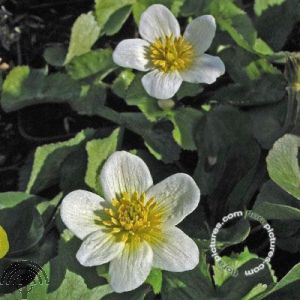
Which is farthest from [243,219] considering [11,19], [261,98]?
[11,19]

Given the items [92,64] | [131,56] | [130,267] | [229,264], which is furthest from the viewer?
[92,64]

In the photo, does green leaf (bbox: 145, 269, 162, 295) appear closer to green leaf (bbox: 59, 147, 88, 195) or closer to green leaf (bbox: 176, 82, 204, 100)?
green leaf (bbox: 59, 147, 88, 195)

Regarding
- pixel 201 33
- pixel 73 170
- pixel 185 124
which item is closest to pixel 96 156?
pixel 73 170

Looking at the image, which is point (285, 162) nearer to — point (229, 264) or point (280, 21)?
point (229, 264)

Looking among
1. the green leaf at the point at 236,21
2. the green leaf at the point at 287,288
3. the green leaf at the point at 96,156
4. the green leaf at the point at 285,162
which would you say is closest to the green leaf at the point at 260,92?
the green leaf at the point at 236,21

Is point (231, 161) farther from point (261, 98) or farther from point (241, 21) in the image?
point (241, 21)

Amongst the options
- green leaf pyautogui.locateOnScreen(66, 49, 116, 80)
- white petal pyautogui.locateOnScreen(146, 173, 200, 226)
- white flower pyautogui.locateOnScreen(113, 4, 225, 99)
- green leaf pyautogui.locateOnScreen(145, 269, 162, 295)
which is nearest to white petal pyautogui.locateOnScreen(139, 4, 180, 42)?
white flower pyautogui.locateOnScreen(113, 4, 225, 99)

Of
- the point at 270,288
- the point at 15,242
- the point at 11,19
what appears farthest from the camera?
the point at 11,19
